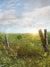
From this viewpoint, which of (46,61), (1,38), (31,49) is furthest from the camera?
(1,38)

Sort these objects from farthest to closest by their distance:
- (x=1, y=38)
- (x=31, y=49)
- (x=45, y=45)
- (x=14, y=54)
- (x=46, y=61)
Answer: (x=1, y=38) → (x=31, y=49) → (x=14, y=54) → (x=45, y=45) → (x=46, y=61)

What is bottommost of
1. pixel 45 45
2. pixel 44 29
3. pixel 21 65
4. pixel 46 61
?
pixel 21 65

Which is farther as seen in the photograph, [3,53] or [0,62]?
[3,53]

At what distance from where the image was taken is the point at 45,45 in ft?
32.9

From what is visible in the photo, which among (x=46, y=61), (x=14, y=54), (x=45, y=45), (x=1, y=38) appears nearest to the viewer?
(x=46, y=61)

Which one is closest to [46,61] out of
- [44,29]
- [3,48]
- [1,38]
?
[44,29]

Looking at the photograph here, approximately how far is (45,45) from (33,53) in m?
3.22

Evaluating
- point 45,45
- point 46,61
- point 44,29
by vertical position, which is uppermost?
point 44,29

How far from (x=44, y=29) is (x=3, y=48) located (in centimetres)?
565

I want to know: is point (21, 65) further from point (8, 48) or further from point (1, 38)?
point (1, 38)

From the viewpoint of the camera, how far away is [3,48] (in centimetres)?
1402

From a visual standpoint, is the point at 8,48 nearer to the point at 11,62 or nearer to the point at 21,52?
the point at 21,52

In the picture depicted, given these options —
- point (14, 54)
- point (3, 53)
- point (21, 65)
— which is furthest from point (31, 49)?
point (21, 65)

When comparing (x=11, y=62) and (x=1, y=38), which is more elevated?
(x=1, y=38)
